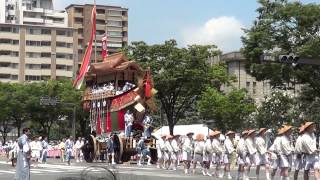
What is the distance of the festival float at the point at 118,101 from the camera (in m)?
35.9

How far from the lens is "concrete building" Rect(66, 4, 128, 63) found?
124637 mm

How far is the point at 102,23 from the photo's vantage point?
420 feet

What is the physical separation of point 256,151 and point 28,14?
107470 mm

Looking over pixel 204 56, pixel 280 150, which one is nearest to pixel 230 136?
pixel 280 150

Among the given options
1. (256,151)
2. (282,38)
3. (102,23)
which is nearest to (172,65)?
(282,38)

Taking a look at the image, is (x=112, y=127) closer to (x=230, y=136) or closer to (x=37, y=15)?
(x=230, y=136)

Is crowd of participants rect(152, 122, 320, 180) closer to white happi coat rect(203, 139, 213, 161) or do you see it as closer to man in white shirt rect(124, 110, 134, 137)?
white happi coat rect(203, 139, 213, 161)

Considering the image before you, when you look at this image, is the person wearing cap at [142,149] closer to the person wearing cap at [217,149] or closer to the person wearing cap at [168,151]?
the person wearing cap at [168,151]

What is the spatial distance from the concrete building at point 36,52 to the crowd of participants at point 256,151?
7968 cm

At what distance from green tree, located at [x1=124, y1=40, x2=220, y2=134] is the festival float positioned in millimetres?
11445

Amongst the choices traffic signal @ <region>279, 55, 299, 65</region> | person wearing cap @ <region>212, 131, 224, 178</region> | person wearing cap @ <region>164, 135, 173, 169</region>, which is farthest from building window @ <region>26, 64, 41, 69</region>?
person wearing cap @ <region>212, 131, 224, 178</region>

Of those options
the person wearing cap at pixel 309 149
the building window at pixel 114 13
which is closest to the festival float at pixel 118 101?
the person wearing cap at pixel 309 149

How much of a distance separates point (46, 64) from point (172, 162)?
277 ft

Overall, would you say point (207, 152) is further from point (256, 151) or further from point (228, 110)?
point (228, 110)
